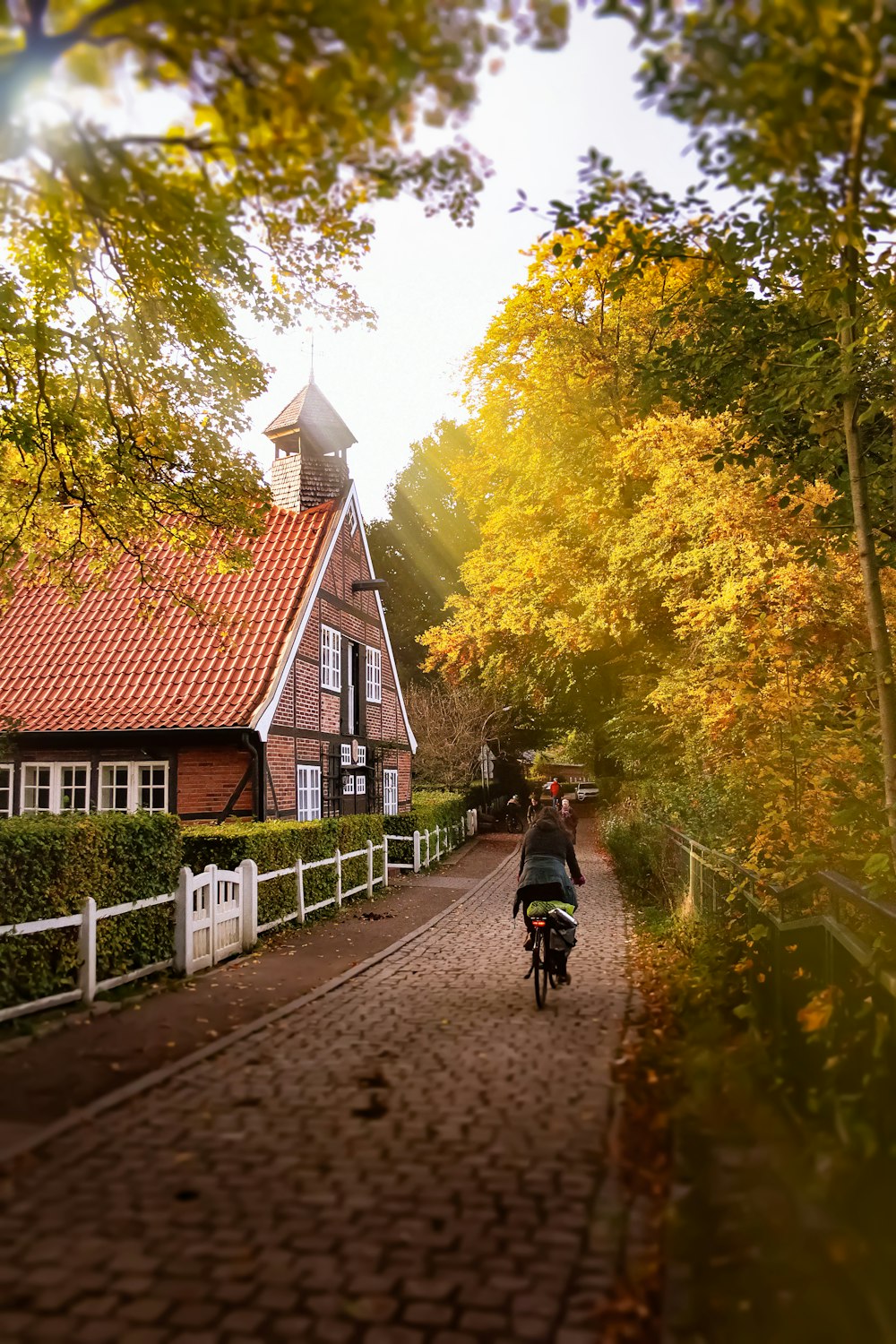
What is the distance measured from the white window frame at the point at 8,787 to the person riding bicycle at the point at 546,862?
14162 mm

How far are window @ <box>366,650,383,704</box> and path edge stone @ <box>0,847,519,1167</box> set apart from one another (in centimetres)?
1455

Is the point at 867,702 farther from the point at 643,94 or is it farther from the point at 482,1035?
the point at 643,94

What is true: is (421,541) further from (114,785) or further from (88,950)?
(88,950)

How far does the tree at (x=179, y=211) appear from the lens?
403cm

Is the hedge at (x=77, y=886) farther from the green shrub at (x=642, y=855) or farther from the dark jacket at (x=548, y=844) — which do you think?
the green shrub at (x=642, y=855)

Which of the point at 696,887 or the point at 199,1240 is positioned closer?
the point at 199,1240

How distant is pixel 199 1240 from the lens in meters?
4.18

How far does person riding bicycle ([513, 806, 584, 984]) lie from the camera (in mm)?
9836

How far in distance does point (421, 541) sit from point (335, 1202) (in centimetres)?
4452

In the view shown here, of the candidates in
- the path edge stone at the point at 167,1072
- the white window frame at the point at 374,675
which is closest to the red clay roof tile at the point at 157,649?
the white window frame at the point at 374,675

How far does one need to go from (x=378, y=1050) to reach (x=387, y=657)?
21.5m

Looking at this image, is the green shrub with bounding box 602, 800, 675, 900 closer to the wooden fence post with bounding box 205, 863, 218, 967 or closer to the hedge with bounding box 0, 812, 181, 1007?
the wooden fence post with bounding box 205, 863, 218, 967

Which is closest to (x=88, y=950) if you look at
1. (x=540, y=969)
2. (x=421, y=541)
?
(x=540, y=969)

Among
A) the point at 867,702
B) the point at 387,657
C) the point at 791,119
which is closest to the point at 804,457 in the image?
the point at 867,702
